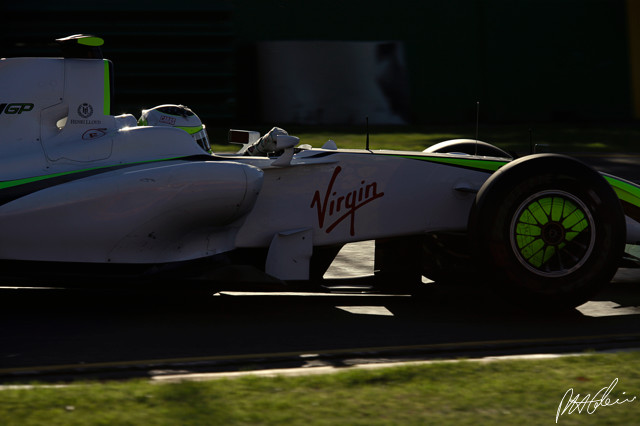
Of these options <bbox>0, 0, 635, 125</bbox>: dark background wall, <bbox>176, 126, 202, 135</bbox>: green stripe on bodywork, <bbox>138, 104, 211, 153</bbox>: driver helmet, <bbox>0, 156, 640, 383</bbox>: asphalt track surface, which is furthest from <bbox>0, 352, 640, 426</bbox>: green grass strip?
<bbox>0, 0, 635, 125</bbox>: dark background wall

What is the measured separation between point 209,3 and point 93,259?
15.5m

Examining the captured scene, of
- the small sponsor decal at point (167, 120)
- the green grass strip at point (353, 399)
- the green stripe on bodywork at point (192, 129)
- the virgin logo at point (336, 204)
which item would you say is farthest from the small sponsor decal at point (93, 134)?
the green grass strip at point (353, 399)

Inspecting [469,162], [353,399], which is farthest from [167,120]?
[353,399]

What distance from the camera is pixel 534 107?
22.7m

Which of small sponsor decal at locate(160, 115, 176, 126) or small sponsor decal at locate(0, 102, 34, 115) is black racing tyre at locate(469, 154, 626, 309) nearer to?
small sponsor decal at locate(160, 115, 176, 126)

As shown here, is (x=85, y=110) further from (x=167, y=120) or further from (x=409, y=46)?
(x=409, y=46)

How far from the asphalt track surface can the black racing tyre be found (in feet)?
0.81

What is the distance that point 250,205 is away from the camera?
20.2 feet

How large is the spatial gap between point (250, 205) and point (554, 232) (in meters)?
2.00

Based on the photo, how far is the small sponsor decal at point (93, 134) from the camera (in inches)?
246

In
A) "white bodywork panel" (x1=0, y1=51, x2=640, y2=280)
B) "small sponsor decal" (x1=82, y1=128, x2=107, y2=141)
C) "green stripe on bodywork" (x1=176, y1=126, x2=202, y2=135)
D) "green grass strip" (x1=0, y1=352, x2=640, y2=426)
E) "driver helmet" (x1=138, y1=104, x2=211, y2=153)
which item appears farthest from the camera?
"driver helmet" (x1=138, y1=104, x2=211, y2=153)

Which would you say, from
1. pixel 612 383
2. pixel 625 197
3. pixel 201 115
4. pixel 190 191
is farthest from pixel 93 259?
pixel 201 115

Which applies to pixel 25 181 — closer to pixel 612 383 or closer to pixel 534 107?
pixel 612 383

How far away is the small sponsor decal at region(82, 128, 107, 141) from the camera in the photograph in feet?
20.5
